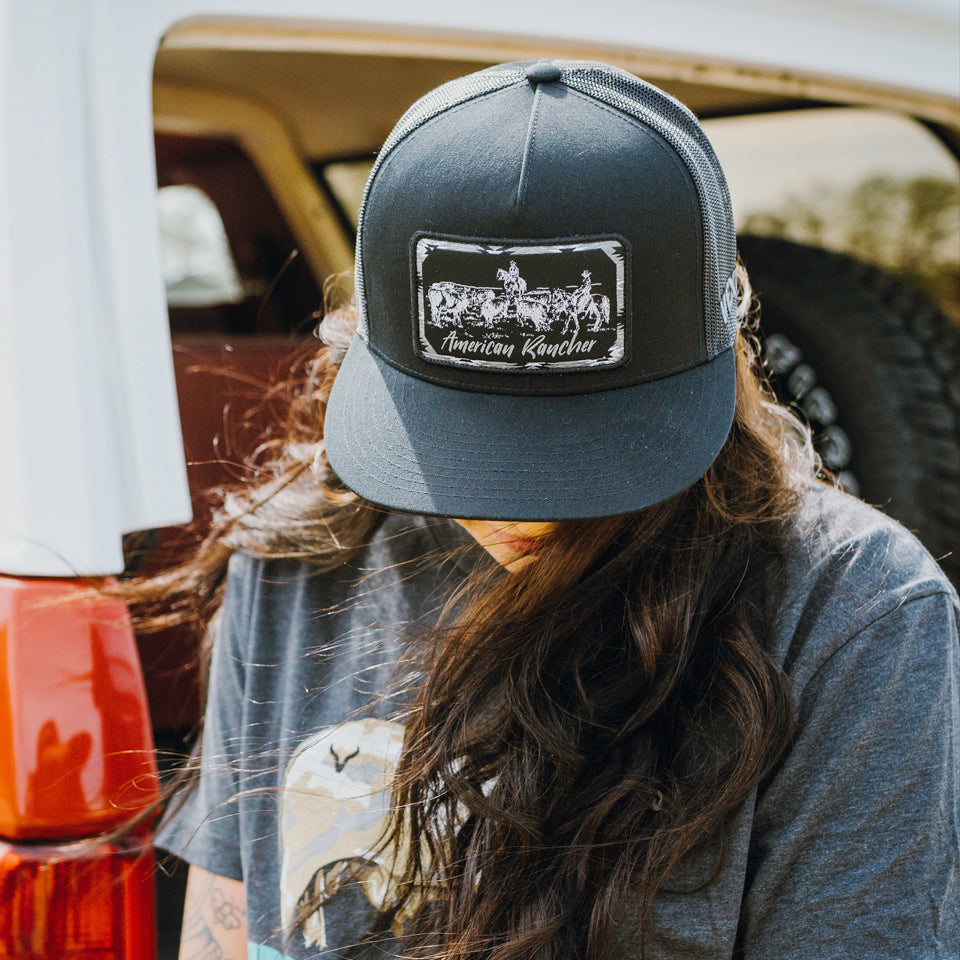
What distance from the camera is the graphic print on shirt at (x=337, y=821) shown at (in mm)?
1041

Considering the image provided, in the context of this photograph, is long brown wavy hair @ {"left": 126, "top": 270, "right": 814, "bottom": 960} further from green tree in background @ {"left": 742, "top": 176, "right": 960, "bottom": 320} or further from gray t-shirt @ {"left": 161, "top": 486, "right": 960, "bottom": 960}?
green tree in background @ {"left": 742, "top": 176, "right": 960, "bottom": 320}

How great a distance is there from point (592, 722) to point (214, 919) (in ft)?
1.85

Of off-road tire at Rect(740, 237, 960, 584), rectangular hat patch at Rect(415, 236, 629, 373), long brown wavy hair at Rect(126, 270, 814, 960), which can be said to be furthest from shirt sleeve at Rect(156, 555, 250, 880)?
off-road tire at Rect(740, 237, 960, 584)

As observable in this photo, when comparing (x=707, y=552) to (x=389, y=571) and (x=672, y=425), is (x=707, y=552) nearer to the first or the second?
(x=672, y=425)

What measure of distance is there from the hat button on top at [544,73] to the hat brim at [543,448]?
0.94 feet

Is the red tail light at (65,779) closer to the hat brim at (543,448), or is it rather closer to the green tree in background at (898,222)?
the hat brim at (543,448)

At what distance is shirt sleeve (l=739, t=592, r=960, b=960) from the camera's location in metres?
0.85

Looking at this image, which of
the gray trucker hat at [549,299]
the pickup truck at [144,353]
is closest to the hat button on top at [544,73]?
the gray trucker hat at [549,299]

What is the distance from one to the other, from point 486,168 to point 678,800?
0.59m

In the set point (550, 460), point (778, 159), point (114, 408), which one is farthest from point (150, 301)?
point (778, 159)

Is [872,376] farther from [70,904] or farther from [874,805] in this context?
[70,904]

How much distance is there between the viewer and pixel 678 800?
0.91 metres

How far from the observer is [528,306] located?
2.71ft

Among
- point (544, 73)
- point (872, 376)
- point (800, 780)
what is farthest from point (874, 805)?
point (872, 376)
